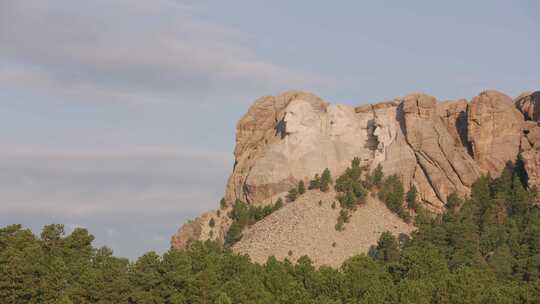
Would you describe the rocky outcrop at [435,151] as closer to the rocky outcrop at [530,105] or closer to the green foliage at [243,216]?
the rocky outcrop at [530,105]

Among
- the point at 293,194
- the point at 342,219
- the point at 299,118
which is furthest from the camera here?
the point at 299,118

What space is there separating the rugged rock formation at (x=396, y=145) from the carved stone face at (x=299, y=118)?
13cm

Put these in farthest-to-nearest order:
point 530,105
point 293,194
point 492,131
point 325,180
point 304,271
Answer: point 530,105, point 492,131, point 325,180, point 293,194, point 304,271

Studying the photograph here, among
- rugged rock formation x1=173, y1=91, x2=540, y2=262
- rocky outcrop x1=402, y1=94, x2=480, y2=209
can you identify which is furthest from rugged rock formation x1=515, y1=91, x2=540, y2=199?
rocky outcrop x1=402, y1=94, x2=480, y2=209

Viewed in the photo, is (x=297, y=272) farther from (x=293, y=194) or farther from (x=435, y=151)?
(x=435, y=151)

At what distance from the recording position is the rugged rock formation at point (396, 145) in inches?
5797

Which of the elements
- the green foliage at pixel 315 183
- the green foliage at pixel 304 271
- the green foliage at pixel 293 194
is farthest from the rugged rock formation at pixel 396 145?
the green foliage at pixel 304 271

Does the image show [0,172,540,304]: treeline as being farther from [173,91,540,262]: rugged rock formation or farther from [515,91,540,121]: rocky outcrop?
[515,91,540,121]: rocky outcrop

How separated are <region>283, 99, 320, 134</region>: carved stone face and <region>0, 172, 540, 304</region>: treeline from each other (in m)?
23.7

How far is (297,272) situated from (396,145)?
3469 centimetres

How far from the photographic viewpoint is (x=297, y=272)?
399ft

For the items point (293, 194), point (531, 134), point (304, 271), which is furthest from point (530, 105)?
point (304, 271)

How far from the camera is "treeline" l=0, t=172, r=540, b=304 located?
10850 centimetres

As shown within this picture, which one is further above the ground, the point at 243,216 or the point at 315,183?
the point at 315,183
